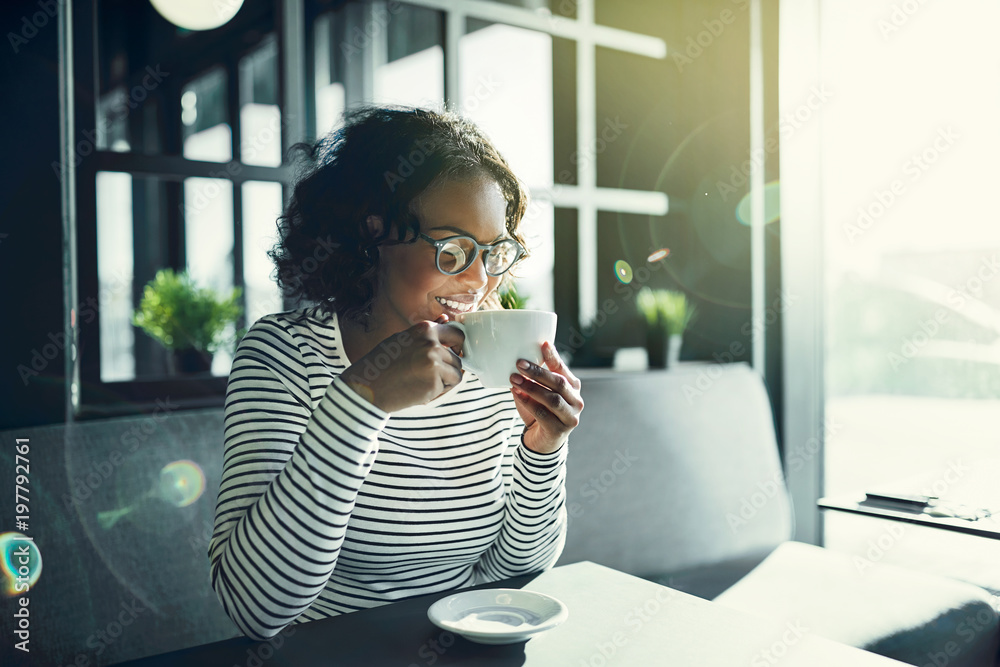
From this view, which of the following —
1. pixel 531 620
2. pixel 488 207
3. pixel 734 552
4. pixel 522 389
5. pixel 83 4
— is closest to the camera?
pixel 531 620

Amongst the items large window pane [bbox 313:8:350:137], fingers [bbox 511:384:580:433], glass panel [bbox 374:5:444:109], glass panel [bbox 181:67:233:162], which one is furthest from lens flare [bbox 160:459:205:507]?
glass panel [bbox 181:67:233:162]

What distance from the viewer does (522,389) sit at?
0.97 metres

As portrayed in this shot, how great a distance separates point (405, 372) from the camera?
87 cm

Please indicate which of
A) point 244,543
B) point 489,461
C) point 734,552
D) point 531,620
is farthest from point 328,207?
point 734,552

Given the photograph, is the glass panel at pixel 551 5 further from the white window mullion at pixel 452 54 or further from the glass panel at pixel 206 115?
the glass panel at pixel 206 115

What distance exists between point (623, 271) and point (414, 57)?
1.27 meters

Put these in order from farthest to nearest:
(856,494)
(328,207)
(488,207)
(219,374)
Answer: (219,374) → (856,494) → (328,207) → (488,207)

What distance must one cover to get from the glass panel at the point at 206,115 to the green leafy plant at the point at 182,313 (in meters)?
2.92

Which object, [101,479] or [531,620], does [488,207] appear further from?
[101,479]

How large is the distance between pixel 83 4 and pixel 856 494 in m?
2.14

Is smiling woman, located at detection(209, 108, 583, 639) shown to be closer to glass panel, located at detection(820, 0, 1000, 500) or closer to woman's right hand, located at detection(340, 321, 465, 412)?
woman's right hand, located at detection(340, 321, 465, 412)

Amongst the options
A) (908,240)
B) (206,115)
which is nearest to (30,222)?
(908,240)

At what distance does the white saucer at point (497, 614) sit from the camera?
760 mm

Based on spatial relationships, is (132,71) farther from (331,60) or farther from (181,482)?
(181,482)
